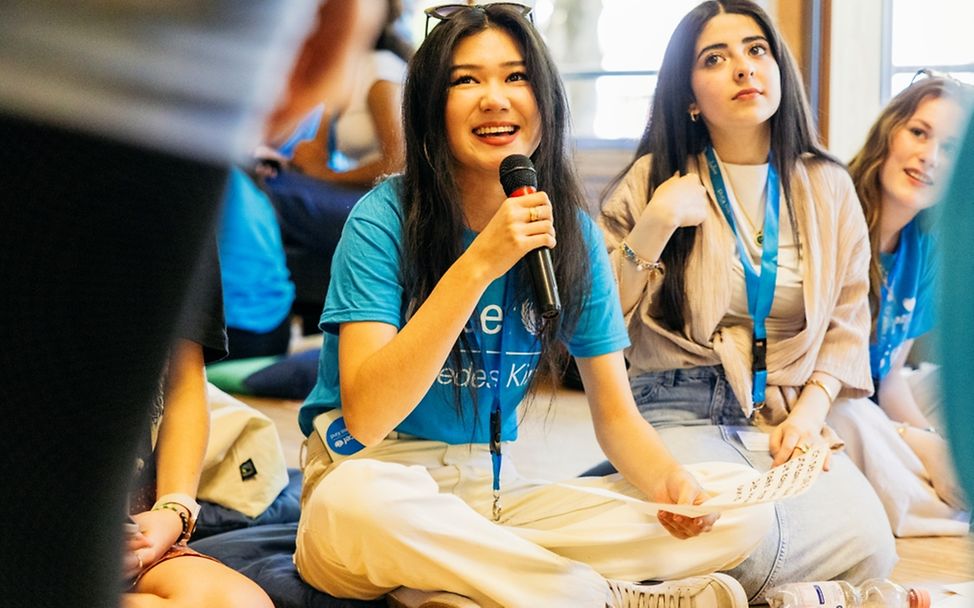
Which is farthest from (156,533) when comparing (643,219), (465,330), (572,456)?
(572,456)

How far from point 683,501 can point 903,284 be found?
100 centimetres

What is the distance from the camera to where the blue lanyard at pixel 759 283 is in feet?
6.86

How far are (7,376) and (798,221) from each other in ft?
6.10

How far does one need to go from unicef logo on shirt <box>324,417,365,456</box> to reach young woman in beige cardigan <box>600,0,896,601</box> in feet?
1.88

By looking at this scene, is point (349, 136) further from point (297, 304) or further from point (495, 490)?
point (495, 490)

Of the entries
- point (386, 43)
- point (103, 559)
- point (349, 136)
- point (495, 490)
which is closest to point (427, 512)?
point (495, 490)

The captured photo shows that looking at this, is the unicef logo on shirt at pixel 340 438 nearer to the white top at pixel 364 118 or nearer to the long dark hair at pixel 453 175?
the long dark hair at pixel 453 175

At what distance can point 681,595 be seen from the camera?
1739 millimetres

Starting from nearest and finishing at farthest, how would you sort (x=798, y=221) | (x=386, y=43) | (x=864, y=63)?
(x=798, y=221) < (x=864, y=63) < (x=386, y=43)

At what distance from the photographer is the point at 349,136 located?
4.32 m

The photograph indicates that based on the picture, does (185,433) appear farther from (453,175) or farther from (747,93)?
(747,93)

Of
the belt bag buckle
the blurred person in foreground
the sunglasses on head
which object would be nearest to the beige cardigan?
the sunglasses on head

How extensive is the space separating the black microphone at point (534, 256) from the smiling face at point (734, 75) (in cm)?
62

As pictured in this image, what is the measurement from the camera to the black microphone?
1.46m
